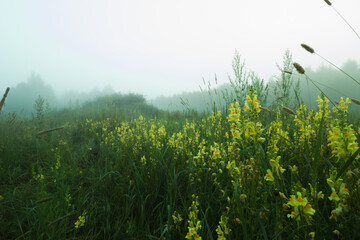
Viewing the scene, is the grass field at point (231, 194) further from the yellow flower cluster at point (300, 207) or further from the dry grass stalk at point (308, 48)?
the dry grass stalk at point (308, 48)

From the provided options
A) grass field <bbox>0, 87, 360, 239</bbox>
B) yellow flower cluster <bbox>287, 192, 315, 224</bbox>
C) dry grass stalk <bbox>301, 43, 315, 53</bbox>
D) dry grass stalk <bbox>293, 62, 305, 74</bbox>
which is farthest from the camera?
dry grass stalk <bbox>301, 43, 315, 53</bbox>

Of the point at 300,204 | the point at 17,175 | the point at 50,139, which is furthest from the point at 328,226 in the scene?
the point at 50,139

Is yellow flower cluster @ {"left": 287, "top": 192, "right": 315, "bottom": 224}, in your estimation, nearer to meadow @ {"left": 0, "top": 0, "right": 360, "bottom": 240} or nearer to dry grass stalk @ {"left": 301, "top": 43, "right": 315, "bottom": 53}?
meadow @ {"left": 0, "top": 0, "right": 360, "bottom": 240}

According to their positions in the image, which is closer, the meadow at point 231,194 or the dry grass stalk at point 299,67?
the meadow at point 231,194

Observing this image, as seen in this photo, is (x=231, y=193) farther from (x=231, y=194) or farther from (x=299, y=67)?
(x=299, y=67)

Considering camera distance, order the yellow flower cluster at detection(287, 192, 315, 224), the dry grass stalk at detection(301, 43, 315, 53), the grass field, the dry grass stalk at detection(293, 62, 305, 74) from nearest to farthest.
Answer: the yellow flower cluster at detection(287, 192, 315, 224)
the grass field
the dry grass stalk at detection(293, 62, 305, 74)
the dry grass stalk at detection(301, 43, 315, 53)

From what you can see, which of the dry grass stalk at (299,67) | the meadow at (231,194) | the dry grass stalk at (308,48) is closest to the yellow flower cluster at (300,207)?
the meadow at (231,194)

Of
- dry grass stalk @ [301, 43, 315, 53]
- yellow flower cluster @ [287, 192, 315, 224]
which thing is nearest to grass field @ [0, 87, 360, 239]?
yellow flower cluster @ [287, 192, 315, 224]

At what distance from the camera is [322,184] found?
1339 millimetres

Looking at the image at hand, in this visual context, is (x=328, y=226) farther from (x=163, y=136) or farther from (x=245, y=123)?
(x=163, y=136)

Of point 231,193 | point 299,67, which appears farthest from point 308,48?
point 231,193

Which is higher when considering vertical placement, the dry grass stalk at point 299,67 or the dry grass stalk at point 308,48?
the dry grass stalk at point 308,48

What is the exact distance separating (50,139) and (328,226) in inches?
201

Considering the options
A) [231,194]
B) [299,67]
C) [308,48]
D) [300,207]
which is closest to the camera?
[300,207]
